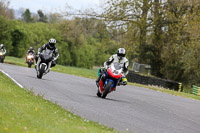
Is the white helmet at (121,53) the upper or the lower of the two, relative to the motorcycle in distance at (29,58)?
upper

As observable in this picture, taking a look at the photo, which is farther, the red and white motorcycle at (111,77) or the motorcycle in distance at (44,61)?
the motorcycle in distance at (44,61)

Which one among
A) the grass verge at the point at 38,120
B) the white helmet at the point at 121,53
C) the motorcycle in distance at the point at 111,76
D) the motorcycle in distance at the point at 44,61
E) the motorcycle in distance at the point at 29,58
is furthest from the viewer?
the motorcycle in distance at the point at 29,58

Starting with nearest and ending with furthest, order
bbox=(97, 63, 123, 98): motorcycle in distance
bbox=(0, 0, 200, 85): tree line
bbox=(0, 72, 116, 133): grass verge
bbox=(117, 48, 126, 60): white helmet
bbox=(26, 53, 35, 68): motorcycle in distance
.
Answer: bbox=(0, 72, 116, 133): grass verge < bbox=(97, 63, 123, 98): motorcycle in distance < bbox=(117, 48, 126, 60): white helmet < bbox=(26, 53, 35, 68): motorcycle in distance < bbox=(0, 0, 200, 85): tree line

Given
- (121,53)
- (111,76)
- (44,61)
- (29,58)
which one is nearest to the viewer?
(111,76)

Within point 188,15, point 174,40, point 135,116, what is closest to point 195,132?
point 135,116

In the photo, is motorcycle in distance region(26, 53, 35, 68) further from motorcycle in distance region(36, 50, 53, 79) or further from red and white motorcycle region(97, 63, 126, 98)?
red and white motorcycle region(97, 63, 126, 98)

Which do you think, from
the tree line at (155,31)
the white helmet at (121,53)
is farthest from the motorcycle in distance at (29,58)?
the white helmet at (121,53)

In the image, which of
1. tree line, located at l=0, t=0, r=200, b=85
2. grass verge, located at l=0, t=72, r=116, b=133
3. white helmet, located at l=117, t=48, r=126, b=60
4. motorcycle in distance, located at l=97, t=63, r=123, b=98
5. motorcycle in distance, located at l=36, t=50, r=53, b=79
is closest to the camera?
grass verge, located at l=0, t=72, r=116, b=133

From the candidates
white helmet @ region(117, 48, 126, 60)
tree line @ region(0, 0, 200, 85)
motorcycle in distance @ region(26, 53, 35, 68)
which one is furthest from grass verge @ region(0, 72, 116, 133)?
tree line @ region(0, 0, 200, 85)

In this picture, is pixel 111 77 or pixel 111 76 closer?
pixel 111 76

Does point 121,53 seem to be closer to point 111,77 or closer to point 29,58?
point 111,77

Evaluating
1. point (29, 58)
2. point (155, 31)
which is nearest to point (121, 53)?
point (29, 58)

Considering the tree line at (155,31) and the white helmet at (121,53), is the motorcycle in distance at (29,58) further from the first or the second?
the white helmet at (121,53)

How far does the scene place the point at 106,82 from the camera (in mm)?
15828
